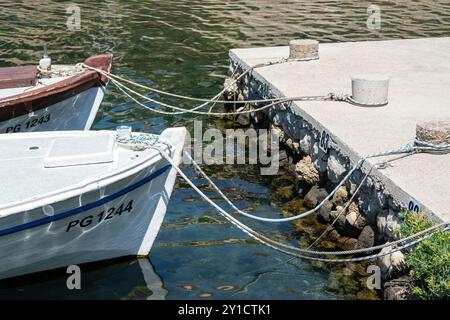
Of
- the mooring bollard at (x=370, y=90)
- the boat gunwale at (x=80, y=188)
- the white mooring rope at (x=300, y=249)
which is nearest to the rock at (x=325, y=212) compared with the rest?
the white mooring rope at (x=300, y=249)

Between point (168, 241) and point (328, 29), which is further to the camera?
point (328, 29)

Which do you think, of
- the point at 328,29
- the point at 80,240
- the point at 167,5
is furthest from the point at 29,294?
the point at 167,5

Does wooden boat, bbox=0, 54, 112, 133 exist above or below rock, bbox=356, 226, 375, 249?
above

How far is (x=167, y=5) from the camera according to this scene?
27.8m

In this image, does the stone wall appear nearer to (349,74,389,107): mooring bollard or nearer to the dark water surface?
the dark water surface

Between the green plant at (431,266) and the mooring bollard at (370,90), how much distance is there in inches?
169

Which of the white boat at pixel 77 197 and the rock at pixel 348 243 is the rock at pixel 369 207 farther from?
the white boat at pixel 77 197

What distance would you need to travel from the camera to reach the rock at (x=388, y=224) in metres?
10.0

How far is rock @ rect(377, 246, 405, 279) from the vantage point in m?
9.68

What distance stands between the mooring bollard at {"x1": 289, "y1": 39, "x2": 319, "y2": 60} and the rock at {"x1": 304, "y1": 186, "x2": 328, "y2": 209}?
4215 millimetres

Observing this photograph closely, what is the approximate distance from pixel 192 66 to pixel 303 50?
4874 millimetres

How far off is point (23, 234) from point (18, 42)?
1382 cm

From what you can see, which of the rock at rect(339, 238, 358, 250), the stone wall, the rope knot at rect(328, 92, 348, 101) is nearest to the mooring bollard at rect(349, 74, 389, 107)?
the rope knot at rect(328, 92, 348, 101)

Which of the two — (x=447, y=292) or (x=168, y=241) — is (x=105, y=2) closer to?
(x=168, y=241)
